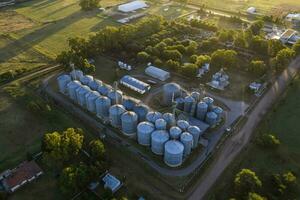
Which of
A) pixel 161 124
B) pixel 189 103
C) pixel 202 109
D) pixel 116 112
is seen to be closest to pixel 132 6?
pixel 189 103

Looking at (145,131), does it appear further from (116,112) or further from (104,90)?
(104,90)

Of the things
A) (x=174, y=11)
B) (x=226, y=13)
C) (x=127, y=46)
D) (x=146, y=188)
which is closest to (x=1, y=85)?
(x=127, y=46)

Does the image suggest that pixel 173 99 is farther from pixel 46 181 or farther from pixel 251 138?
pixel 46 181

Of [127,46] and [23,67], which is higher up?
[127,46]

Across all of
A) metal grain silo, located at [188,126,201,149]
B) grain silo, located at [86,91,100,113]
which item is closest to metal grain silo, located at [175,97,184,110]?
metal grain silo, located at [188,126,201,149]

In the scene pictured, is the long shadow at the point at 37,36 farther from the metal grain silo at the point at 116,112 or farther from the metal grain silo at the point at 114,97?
the metal grain silo at the point at 116,112

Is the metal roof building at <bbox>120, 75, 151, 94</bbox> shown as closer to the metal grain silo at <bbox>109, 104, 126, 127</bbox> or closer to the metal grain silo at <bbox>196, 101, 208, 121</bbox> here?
the metal grain silo at <bbox>109, 104, 126, 127</bbox>
